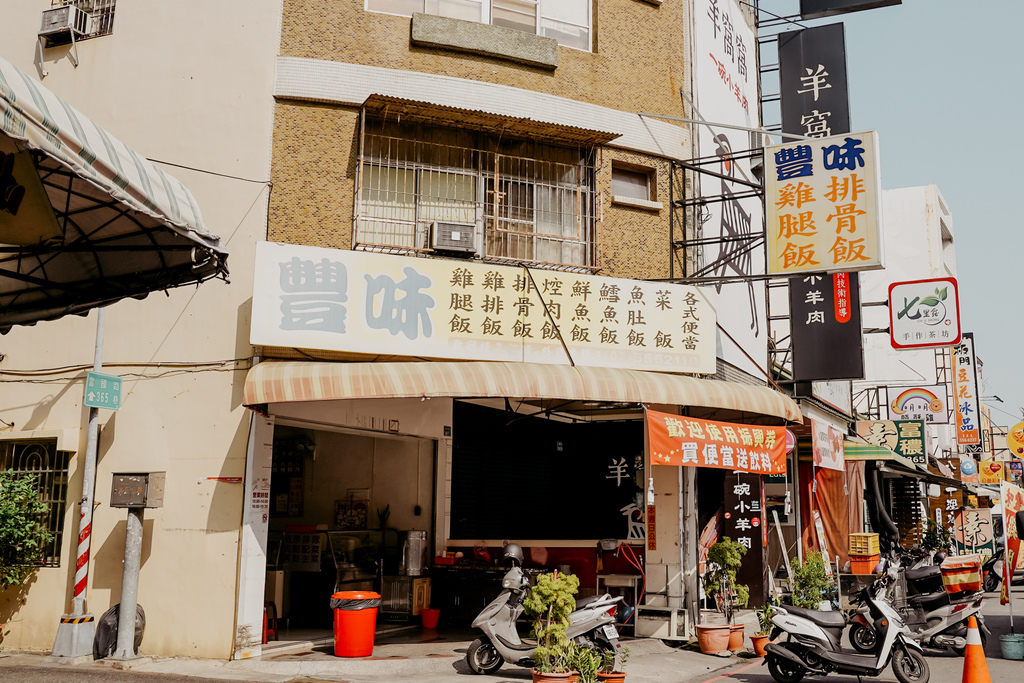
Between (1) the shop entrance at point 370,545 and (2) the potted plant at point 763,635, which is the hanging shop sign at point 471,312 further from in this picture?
(2) the potted plant at point 763,635

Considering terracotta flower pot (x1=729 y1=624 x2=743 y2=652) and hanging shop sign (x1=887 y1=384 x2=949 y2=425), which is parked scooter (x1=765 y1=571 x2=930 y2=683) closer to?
terracotta flower pot (x1=729 y1=624 x2=743 y2=652)

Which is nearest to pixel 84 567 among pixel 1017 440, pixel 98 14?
pixel 98 14

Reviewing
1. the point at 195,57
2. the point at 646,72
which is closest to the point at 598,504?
the point at 646,72

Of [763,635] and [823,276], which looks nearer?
[763,635]

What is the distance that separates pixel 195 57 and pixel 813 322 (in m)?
13.1

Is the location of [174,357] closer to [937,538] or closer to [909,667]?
[909,667]

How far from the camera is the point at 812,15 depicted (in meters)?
18.9

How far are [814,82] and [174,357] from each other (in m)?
13.8

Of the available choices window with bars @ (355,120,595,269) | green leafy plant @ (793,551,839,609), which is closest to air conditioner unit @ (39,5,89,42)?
window with bars @ (355,120,595,269)

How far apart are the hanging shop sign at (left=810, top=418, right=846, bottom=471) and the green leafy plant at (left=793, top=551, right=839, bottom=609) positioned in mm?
2300

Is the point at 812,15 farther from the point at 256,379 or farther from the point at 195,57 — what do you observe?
the point at 256,379

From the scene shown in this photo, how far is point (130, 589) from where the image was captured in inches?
467

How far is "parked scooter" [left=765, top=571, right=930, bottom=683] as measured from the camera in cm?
1070

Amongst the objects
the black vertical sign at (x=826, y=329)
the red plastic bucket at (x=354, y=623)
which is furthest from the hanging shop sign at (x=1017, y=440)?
the red plastic bucket at (x=354, y=623)
